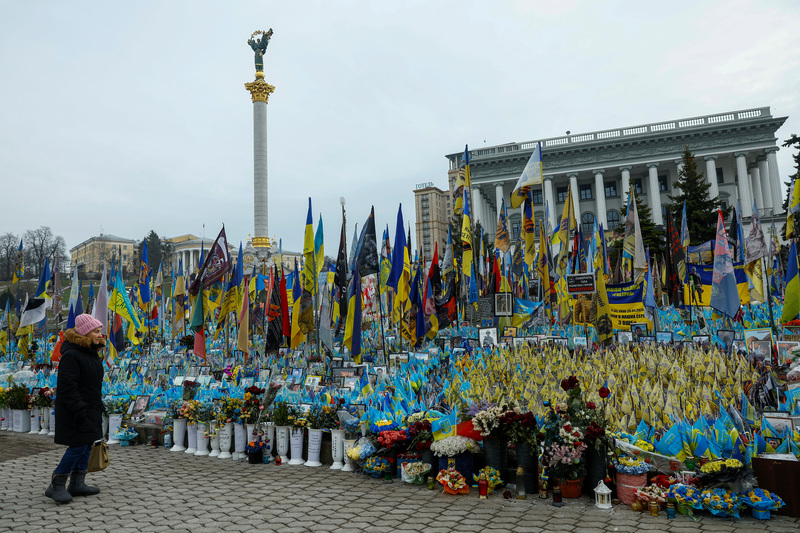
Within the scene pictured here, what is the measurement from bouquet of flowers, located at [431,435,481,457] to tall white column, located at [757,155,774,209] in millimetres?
58429

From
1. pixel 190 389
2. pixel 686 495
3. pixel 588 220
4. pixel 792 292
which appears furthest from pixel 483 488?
pixel 588 220

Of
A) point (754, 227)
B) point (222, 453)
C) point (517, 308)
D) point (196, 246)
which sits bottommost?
point (222, 453)

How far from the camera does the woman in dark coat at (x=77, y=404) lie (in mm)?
6070

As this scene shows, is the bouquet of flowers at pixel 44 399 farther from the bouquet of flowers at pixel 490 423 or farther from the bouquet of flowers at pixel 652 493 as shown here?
the bouquet of flowers at pixel 652 493

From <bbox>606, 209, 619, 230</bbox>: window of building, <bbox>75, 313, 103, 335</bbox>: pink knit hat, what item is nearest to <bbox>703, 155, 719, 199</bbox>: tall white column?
<bbox>606, 209, 619, 230</bbox>: window of building

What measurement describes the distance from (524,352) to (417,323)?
3715 millimetres

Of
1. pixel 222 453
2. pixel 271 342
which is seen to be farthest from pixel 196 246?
pixel 222 453

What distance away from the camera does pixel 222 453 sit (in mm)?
8805

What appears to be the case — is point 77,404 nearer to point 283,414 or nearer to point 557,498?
point 283,414

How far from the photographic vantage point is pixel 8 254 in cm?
8019

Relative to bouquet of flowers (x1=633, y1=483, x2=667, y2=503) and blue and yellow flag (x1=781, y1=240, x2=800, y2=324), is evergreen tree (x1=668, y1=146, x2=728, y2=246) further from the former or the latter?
bouquet of flowers (x1=633, y1=483, x2=667, y2=503)

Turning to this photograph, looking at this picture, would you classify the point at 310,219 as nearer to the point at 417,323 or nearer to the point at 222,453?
the point at 417,323

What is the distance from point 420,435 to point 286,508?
1890mm

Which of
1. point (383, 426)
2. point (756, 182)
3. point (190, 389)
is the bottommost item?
point (383, 426)
